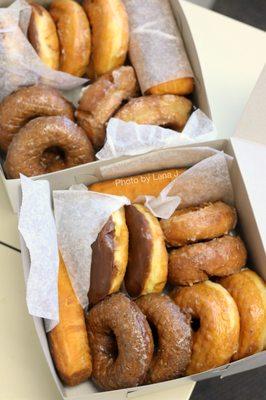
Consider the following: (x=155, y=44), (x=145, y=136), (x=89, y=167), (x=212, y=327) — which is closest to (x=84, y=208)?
Result: (x=89, y=167)

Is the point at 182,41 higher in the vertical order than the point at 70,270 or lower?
higher

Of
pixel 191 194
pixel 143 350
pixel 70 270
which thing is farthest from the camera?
pixel 191 194

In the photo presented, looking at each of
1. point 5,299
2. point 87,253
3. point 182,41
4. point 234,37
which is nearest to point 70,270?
point 87,253

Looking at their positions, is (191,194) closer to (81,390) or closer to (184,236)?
(184,236)

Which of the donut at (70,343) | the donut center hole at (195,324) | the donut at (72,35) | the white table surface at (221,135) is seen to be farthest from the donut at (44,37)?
the donut center hole at (195,324)

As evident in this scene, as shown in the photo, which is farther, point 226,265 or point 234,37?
point 234,37

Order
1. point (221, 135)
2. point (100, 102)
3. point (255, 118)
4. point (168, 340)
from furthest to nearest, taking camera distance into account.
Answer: point (221, 135) < point (100, 102) < point (255, 118) < point (168, 340)

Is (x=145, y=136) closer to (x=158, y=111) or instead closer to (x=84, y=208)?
(x=158, y=111)

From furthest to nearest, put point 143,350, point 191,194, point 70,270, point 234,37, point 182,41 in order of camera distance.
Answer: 1. point 234,37
2. point 182,41
3. point 191,194
4. point 70,270
5. point 143,350
